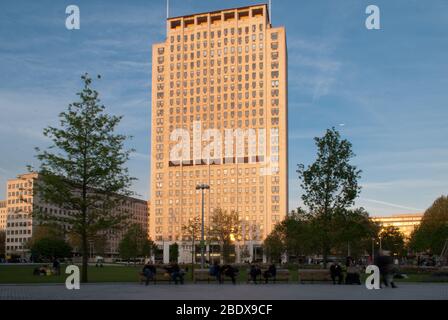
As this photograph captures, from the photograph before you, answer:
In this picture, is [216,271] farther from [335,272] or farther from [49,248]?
[49,248]

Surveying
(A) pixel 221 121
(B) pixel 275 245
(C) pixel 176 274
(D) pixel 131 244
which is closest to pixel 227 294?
(C) pixel 176 274

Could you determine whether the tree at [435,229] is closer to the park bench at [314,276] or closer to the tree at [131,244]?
the tree at [131,244]

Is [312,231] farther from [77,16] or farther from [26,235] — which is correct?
[26,235]

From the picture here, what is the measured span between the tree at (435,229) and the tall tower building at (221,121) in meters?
55.9

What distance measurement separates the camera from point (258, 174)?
149500mm

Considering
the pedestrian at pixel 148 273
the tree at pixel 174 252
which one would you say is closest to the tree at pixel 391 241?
the tree at pixel 174 252

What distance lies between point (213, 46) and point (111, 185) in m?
128

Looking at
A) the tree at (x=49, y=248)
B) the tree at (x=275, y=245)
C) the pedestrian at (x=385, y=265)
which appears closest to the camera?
the pedestrian at (x=385, y=265)

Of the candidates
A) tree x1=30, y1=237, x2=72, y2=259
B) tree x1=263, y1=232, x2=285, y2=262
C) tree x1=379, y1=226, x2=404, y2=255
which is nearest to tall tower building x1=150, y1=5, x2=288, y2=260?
tree x1=379, y1=226, x2=404, y2=255

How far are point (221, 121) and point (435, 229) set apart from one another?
80.5 meters

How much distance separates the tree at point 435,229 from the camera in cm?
8038

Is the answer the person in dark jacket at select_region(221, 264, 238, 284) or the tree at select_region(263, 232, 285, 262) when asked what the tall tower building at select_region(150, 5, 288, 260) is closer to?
the tree at select_region(263, 232, 285, 262)
